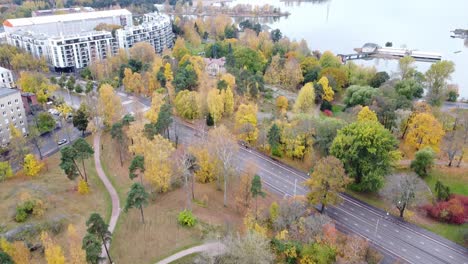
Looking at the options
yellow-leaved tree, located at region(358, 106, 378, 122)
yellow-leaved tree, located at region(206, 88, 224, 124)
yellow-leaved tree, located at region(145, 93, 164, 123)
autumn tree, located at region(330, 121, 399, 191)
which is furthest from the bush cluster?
yellow-leaved tree, located at region(145, 93, 164, 123)

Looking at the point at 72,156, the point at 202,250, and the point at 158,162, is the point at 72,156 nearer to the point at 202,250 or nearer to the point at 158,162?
the point at 158,162

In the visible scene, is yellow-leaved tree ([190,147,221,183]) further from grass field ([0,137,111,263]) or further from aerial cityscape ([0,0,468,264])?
grass field ([0,137,111,263])

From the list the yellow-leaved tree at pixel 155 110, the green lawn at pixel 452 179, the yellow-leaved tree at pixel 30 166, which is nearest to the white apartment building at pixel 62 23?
the yellow-leaved tree at pixel 155 110

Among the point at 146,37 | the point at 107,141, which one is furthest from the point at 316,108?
the point at 146,37

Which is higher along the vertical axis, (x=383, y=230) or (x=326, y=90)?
(x=326, y=90)

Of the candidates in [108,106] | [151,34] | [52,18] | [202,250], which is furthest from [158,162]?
[52,18]

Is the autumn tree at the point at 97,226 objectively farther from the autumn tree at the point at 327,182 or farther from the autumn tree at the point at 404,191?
the autumn tree at the point at 404,191
